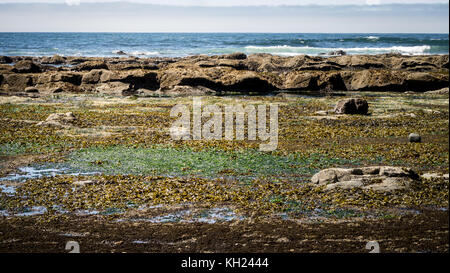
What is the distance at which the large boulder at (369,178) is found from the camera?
33.9ft

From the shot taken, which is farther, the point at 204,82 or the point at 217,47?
the point at 217,47

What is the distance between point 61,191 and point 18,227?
2297 millimetres

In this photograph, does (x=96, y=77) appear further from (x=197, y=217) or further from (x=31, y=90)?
(x=197, y=217)

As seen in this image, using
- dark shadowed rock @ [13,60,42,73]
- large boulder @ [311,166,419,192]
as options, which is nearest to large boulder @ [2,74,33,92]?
dark shadowed rock @ [13,60,42,73]

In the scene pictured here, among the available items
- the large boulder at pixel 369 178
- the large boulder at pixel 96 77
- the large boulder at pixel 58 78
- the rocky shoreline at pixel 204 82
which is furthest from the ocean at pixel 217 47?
the large boulder at pixel 369 178

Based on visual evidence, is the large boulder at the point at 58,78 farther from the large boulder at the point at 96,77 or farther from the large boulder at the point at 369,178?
the large boulder at the point at 369,178

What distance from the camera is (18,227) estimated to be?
8516mm

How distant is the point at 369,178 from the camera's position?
10.9 metres

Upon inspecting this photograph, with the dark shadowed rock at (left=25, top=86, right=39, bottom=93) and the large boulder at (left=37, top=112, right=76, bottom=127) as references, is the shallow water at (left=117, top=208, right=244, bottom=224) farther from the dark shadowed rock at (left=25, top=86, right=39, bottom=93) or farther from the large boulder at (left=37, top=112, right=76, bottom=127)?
the dark shadowed rock at (left=25, top=86, right=39, bottom=93)

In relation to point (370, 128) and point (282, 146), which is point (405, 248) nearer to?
point (282, 146)

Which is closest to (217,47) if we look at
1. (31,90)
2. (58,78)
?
(58,78)

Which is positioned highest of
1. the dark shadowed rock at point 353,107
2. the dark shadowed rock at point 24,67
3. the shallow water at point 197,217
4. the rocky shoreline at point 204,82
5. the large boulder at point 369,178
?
the dark shadowed rock at point 24,67
